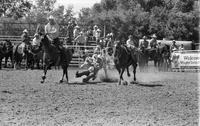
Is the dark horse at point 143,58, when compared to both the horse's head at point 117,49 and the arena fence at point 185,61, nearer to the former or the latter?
the arena fence at point 185,61

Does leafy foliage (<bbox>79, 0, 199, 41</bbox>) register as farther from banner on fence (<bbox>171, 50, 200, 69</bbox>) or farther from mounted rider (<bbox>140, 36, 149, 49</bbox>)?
banner on fence (<bbox>171, 50, 200, 69</bbox>)

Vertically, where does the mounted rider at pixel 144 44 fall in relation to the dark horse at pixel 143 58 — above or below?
above

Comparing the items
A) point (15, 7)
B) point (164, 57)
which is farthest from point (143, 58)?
point (15, 7)

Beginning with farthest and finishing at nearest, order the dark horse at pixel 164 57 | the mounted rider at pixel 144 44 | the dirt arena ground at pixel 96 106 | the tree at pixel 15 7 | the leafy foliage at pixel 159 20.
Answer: the leafy foliage at pixel 159 20 < the tree at pixel 15 7 < the mounted rider at pixel 144 44 < the dark horse at pixel 164 57 < the dirt arena ground at pixel 96 106

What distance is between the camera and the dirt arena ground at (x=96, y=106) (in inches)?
342

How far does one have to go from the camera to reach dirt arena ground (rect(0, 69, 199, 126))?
868cm

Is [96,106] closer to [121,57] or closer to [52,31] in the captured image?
[121,57]

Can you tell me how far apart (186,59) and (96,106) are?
57.1 feet

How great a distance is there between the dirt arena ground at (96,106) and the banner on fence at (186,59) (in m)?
12.1

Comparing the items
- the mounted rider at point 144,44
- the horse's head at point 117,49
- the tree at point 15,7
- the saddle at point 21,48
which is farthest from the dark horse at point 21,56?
the tree at point 15,7

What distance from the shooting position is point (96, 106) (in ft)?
35.3

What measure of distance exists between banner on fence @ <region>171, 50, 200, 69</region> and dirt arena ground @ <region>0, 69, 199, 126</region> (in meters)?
12.1

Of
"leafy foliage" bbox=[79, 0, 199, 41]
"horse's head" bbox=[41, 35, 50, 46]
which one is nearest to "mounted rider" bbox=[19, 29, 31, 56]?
"horse's head" bbox=[41, 35, 50, 46]

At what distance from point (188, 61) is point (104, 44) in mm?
5532
